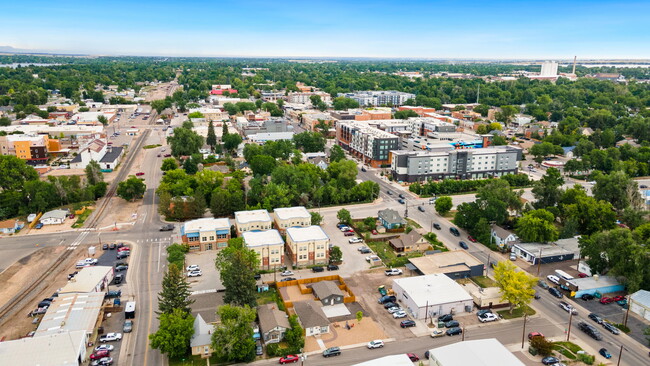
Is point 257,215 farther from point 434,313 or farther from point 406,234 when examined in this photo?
point 434,313

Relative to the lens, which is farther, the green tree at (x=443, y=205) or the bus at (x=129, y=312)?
the green tree at (x=443, y=205)

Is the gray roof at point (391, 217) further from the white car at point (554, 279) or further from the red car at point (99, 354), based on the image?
the red car at point (99, 354)

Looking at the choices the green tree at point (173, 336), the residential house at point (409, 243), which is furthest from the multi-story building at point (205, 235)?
the residential house at point (409, 243)

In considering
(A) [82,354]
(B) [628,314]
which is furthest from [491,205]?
(A) [82,354]

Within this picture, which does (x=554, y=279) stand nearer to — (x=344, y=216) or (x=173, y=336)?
(x=344, y=216)

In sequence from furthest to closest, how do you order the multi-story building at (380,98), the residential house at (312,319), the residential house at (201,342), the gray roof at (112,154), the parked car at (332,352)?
the multi-story building at (380,98) < the gray roof at (112,154) < the residential house at (312,319) < the parked car at (332,352) < the residential house at (201,342)

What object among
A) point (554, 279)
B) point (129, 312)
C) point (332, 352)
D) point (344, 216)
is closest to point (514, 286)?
A: point (554, 279)
